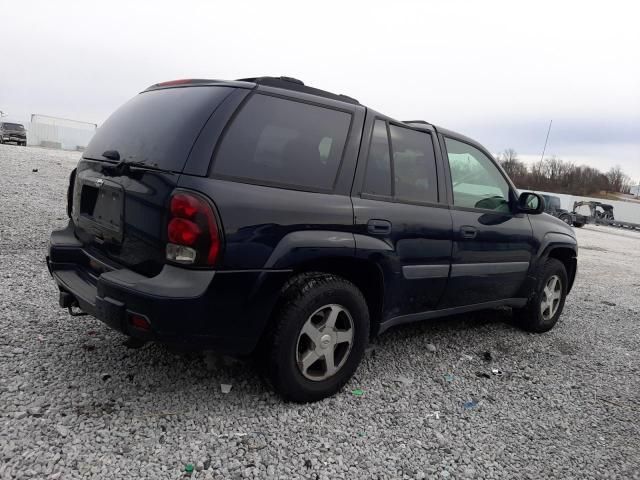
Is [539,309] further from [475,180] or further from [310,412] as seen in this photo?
[310,412]

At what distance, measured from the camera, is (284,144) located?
9.00ft

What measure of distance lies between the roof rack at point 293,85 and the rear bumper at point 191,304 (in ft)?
3.72

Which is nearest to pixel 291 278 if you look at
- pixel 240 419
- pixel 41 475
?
pixel 240 419

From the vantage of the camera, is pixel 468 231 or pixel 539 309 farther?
pixel 539 309

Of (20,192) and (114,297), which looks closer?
(114,297)

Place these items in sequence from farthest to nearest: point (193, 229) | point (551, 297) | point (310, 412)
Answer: point (551, 297)
point (310, 412)
point (193, 229)

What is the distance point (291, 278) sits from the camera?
8.96ft

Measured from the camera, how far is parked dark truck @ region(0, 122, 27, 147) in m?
29.7

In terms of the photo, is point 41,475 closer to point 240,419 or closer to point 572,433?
point 240,419

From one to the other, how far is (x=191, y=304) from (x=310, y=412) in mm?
1020

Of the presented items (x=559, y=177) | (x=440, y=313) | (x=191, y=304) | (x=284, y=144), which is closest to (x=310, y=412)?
(x=191, y=304)

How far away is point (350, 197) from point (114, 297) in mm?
1447

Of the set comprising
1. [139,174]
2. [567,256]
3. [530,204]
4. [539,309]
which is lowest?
[539,309]

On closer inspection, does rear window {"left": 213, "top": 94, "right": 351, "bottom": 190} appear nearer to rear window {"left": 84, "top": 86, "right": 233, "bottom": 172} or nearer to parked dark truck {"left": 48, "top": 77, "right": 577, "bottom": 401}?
parked dark truck {"left": 48, "top": 77, "right": 577, "bottom": 401}
